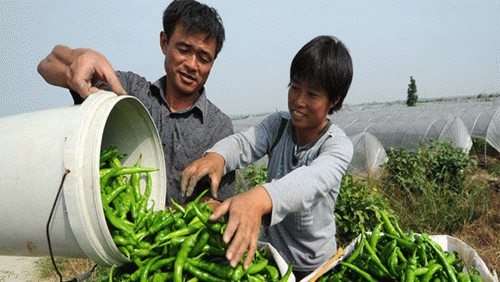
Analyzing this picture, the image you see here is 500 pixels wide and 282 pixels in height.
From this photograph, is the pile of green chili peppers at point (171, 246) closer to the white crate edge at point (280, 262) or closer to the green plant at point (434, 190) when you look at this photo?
the white crate edge at point (280, 262)

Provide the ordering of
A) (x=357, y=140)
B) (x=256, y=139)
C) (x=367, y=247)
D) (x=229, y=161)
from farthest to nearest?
(x=357, y=140) → (x=256, y=139) → (x=229, y=161) → (x=367, y=247)

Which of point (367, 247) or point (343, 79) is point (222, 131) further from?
point (367, 247)

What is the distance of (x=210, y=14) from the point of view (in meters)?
2.44

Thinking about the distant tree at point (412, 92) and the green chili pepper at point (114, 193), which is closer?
the green chili pepper at point (114, 193)

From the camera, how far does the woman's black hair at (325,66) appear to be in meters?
1.99

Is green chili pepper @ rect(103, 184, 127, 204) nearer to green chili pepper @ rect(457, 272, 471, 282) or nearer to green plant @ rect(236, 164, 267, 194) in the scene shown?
green chili pepper @ rect(457, 272, 471, 282)

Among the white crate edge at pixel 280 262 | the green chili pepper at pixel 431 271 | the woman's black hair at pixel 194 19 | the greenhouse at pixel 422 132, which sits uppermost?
the woman's black hair at pixel 194 19

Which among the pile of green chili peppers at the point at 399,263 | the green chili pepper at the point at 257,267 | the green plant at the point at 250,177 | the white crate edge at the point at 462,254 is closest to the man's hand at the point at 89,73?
the green chili pepper at the point at 257,267

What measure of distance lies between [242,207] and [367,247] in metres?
0.94

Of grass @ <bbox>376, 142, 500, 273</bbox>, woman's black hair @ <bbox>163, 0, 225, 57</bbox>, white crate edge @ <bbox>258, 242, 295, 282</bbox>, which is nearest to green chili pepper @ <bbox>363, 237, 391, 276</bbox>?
white crate edge @ <bbox>258, 242, 295, 282</bbox>

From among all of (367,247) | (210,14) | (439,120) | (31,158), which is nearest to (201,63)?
(210,14)

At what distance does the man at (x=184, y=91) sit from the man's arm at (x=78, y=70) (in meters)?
0.09

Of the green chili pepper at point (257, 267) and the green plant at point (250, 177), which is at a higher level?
the green chili pepper at point (257, 267)

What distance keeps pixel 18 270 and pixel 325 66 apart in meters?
5.54
